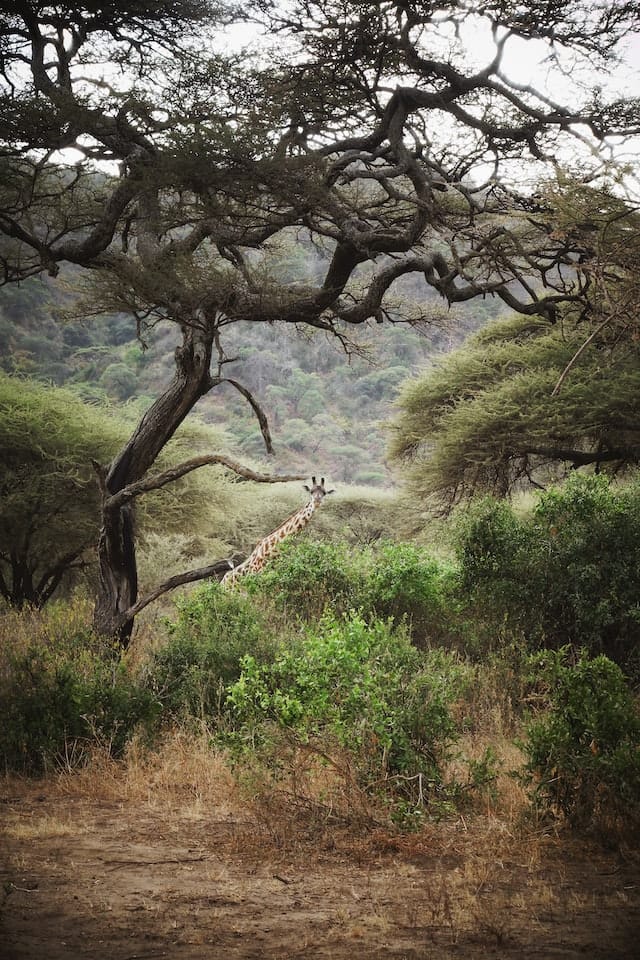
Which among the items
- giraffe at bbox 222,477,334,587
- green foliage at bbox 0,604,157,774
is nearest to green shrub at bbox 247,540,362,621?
giraffe at bbox 222,477,334,587

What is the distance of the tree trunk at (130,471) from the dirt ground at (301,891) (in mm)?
3359

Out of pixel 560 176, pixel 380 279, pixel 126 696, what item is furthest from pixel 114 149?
pixel 126 696

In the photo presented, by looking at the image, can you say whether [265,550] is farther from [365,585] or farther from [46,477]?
[46,477]

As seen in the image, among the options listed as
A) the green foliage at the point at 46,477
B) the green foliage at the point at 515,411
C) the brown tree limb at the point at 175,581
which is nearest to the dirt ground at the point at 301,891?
the brown tree limb at the point at 175,581

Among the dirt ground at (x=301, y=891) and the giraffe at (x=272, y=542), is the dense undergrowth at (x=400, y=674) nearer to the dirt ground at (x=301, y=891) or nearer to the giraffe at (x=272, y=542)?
the dirt ground at (x=301, y=891)

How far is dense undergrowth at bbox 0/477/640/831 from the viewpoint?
3783 millimetres

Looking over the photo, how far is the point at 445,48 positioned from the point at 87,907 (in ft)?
21.4

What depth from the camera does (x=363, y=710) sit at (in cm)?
412

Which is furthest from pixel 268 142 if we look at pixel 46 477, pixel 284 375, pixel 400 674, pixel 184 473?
pixel 284 375

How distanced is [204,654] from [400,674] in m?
1.98

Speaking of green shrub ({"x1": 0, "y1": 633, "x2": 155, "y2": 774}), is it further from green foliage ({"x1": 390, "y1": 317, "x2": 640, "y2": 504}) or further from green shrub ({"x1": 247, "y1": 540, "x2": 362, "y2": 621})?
green foliage ({"x1": 390, "y1": 317, "x2": 640, "y2": 504})

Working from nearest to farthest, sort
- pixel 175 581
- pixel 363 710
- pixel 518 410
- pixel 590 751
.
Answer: pixel 590 751, pixel 363 710, pixel 175 581, pixel 518 410

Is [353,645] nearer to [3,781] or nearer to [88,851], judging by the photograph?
[88,851]

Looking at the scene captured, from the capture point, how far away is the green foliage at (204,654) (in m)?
5.64
